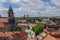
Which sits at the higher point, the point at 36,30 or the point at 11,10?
the point at 11,10

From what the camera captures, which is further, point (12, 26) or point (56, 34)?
point (12, 26)

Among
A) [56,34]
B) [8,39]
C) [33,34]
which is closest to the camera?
[8,39]

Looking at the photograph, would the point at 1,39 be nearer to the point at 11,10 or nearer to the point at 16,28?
the point at 16,28

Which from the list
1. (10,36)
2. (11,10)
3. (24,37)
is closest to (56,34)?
(24,37)

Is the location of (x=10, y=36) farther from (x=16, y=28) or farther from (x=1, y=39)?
(x=16, y=28)

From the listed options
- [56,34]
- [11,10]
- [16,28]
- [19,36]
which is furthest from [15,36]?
[11,10]

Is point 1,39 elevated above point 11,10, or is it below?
below

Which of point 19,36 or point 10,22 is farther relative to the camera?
point 10,22

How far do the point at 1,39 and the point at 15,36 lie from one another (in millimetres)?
3070

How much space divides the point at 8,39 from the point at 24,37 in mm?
3762

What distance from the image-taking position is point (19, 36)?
4306 cm

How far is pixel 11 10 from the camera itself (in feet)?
194

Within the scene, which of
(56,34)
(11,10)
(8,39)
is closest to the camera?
(8,39)

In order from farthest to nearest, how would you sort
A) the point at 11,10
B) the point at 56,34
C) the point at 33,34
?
1. the point at 11,10
2. the point at 33,34
3. the point at 56,34
